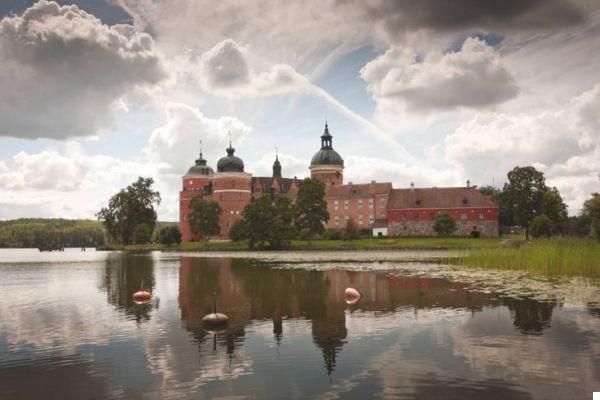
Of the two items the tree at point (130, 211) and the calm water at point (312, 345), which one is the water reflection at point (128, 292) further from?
the tree at point (130, 211)

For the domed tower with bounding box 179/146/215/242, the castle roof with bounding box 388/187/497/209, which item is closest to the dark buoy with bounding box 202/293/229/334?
the castle roof with bounding box 388/187/497/209

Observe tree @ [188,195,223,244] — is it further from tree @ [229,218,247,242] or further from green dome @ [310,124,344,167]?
green dome @ [310,124,344,167]

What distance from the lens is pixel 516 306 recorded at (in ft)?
71.6

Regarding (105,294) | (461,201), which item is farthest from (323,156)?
(105,294)

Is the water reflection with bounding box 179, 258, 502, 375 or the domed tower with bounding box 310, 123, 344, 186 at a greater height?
the domed tower with bounding box 310, 123, 344, 186

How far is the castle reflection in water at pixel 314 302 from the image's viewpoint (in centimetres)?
1748

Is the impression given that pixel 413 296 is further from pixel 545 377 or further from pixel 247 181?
pixel 247 181

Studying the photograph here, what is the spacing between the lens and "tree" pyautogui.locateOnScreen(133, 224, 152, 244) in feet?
361

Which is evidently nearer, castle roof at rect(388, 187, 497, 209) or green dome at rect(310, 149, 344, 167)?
castle roof at rect(388, 187, 497, 209)

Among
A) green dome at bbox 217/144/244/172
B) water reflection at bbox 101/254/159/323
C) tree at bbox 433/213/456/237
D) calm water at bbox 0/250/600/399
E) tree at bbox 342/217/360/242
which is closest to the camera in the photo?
calm water at bbox 0/250/600/399

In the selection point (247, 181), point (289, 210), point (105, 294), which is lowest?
point (105, 294)

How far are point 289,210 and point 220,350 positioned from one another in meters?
76.1

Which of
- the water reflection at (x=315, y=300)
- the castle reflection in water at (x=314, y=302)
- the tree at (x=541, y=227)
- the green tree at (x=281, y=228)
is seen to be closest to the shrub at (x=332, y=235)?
the green tree at (x=281, y=228)

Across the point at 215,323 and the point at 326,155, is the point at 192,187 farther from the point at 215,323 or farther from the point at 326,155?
the point at 215,323
